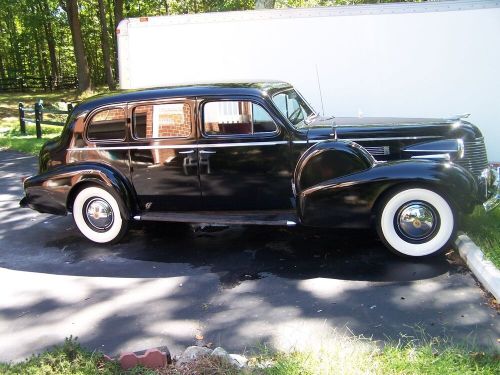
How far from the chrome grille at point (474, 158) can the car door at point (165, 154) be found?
9.40 feet

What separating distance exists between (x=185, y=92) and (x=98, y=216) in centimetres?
172

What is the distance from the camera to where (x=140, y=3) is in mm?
30984

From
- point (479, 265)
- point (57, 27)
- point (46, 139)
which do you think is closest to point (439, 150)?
point (479, 265)

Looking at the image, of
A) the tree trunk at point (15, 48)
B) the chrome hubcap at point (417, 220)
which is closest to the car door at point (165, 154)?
the chrome hubcap at point (417, 220)

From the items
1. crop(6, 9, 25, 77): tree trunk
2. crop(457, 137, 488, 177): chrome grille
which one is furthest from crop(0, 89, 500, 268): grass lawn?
crop(6, 9, 25, 77): tree trunk

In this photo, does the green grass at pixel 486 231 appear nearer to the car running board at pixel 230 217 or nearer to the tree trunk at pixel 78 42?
the car running board at pixel 230 217

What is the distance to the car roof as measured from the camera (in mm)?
5172

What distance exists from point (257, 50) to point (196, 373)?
6.42 metres

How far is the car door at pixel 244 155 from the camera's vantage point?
5066 millimetres

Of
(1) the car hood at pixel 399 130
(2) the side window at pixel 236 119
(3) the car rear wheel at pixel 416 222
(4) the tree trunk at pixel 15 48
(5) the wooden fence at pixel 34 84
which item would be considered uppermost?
(4) the tree trunk at pixel 15 48

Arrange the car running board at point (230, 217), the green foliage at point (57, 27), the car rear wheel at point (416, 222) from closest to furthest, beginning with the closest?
the car rear wheel at point (416, 222)
the car running board at point (230, 217)
the green foliage at point (57, 27)

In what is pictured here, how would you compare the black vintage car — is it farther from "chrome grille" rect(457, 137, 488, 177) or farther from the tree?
the tree

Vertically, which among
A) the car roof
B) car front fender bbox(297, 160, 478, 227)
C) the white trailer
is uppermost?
the white trailer

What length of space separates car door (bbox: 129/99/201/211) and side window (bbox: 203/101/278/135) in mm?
179
